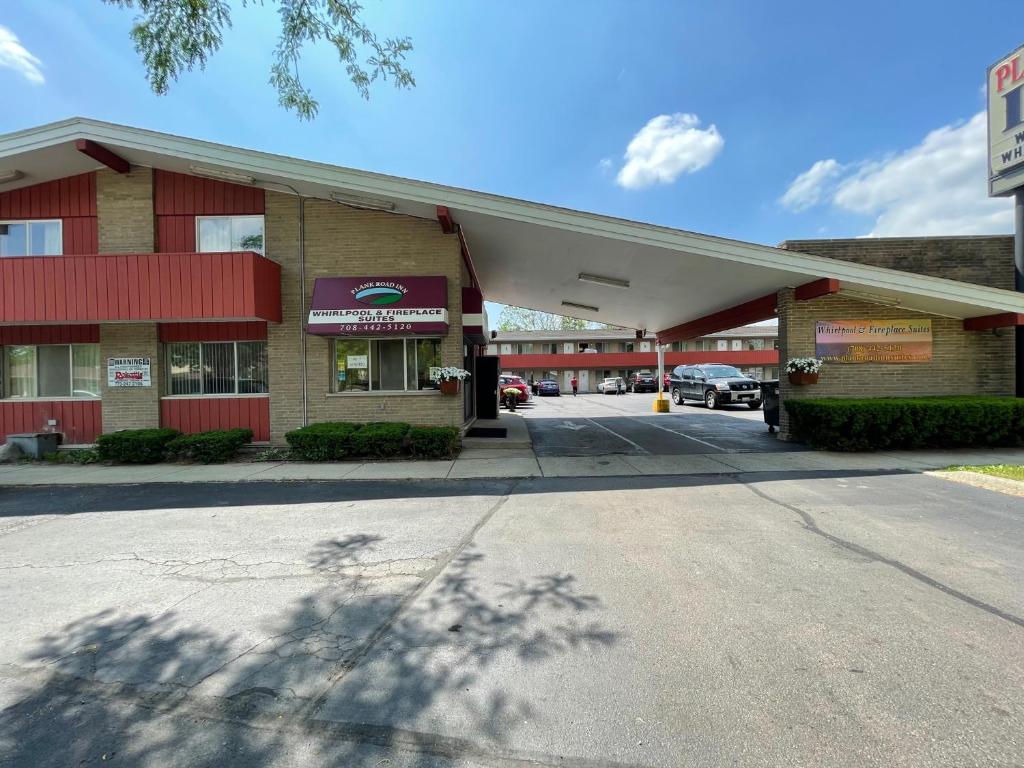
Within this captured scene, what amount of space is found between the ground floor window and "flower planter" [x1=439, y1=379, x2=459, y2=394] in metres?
Result: 0.45

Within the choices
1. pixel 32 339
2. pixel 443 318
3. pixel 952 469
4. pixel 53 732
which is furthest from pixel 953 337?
pixel 32 339

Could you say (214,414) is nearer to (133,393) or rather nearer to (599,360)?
(133,393)

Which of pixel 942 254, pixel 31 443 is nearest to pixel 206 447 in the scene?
pixel 31 443

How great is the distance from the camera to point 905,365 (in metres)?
10.8

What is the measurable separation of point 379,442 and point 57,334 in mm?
8171

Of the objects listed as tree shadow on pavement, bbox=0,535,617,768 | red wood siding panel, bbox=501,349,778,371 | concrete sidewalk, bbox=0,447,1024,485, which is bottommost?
tree shadow on pavement, bbox=0,535,617,768

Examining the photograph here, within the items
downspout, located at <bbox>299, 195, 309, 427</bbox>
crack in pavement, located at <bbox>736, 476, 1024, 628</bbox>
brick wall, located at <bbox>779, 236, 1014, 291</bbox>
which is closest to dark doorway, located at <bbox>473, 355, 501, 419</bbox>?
downspout, located at <bbox>299, 195, 309, 427</bbox>

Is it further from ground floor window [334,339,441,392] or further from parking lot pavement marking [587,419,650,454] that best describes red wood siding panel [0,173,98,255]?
parking lot pavement marking [587,419,650,454]

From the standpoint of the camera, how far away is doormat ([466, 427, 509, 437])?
12.3 m

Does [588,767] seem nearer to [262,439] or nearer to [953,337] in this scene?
[262,439]

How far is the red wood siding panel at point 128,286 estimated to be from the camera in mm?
9383

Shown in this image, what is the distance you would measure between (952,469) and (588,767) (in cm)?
879

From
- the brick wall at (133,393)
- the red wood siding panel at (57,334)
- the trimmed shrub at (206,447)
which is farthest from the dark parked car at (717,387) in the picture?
the red wood siding panel at (57,334)

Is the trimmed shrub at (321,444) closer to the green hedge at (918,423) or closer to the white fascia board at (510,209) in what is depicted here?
the white fascia board at (510,209)
